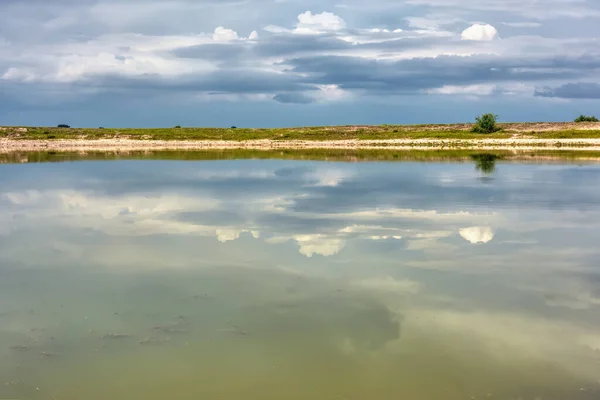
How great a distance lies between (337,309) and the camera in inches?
416

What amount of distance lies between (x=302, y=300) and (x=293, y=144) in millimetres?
74228

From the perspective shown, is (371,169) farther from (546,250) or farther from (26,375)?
(26,375)

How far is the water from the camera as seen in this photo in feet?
26.2

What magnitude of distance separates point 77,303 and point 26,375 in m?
2.96

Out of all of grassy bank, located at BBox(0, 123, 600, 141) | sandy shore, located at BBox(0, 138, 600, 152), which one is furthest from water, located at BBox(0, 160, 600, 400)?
grassy bank, located at BBox(0, 123, 600, 141)

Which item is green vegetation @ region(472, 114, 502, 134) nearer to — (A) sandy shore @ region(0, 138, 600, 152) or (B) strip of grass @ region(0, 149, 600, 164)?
(A) sandy shore @ region(0, 138, 600, 152)

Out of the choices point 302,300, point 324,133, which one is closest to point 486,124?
point 324,133

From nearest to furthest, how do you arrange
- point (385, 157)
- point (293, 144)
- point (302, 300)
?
point (302, 300) → point (385, 157) → point (293, 144)

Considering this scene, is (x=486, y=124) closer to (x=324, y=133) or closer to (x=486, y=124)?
(x=486, y=124)

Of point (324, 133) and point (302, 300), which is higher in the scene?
point (324, 133)

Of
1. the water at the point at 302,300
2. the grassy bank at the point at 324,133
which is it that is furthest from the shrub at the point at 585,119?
the water at the point at 302,300

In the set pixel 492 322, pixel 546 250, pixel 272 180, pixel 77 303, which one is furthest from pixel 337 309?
pixel 272 180

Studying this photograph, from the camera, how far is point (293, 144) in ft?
278

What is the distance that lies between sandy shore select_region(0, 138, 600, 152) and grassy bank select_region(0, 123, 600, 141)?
115 inches
